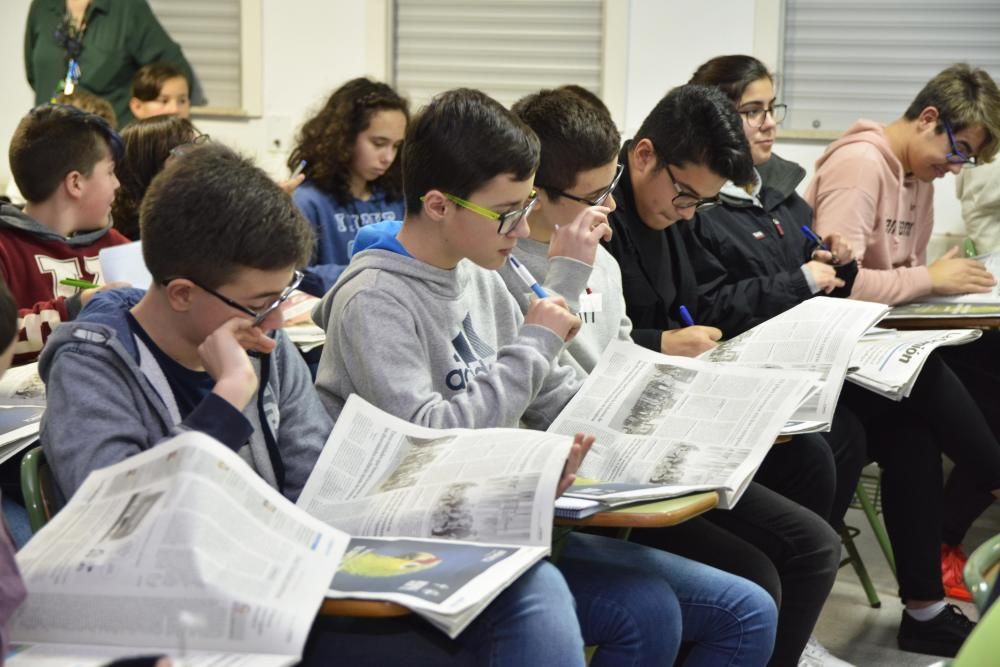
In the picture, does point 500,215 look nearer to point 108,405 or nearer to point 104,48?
point 108,405

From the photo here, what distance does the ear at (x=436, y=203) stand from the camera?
6.26 feet

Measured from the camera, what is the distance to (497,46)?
5332 millimetres

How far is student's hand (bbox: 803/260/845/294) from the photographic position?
113 inches

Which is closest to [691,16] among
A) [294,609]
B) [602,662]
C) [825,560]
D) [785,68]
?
[785,68]

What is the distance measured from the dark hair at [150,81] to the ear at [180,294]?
155 inches

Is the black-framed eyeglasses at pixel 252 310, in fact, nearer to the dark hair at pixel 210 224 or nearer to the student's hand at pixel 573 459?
the dark hair at pixel 210 224

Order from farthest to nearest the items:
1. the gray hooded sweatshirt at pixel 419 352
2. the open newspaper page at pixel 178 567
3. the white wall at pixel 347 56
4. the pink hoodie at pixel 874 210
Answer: the white wall at pixel 347 56, the pink hoodie at pixel 874 210, the gray hooded sweatshirt at pixel 419 352, the open newspaper page at pixel 178 567

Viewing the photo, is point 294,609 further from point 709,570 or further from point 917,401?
point 917,401

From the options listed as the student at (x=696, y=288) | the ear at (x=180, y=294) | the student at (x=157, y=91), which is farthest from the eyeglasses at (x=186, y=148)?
the student at (x=157, y=91)

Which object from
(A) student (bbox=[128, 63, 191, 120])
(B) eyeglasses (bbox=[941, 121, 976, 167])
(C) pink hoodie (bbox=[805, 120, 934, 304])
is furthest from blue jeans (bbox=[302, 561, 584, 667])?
(A) student (bbox=[128, 63, 191, 120])

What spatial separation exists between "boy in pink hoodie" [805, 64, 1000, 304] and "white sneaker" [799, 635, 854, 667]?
108 cm

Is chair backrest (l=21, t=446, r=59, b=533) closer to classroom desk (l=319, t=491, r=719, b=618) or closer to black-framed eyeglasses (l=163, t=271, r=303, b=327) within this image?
black-framed eyeglasses (l=163, t=271, r=303, b=327)

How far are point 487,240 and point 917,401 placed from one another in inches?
54.3

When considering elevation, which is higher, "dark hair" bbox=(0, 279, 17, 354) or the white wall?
the white wall
